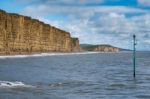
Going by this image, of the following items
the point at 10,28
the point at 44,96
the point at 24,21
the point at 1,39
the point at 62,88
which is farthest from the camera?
the point at 24,21

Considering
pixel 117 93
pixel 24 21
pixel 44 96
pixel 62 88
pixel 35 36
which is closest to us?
pixel 44 96

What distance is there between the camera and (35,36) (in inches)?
7141

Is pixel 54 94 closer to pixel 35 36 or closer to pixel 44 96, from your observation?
pixel 44 96

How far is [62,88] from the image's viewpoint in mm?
34000

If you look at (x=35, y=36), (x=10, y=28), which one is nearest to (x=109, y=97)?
(x=10, y=28)

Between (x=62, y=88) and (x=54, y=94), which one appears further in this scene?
(x=62, y=88)

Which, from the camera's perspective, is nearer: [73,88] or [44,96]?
[44,96]

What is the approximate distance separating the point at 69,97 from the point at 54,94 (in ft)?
5.20

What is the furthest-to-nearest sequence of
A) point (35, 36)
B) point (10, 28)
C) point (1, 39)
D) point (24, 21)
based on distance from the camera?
point (35, 36) → point (24, 21) → point (10, 28) → point (1, 39)

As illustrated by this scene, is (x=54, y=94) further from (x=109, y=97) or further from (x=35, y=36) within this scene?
(x=35, y=36)

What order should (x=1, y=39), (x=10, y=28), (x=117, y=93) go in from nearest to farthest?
(x=117, y=93), (x=1, y=39), (x=10, y=28)

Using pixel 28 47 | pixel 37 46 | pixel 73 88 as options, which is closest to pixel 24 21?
pixel 28 47

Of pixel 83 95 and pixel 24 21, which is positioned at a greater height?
pixel 24 21

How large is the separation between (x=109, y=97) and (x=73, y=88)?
5680mm
